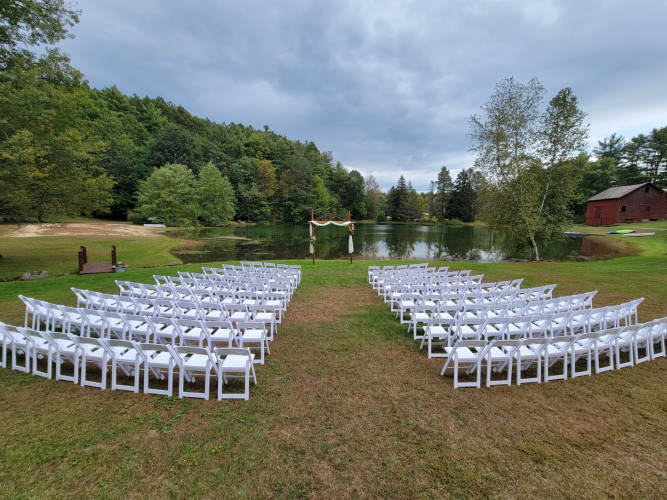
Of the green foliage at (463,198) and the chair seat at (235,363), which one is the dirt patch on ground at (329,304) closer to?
the chair seat at (235,363)

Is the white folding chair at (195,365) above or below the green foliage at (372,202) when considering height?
below

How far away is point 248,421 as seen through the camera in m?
3.78

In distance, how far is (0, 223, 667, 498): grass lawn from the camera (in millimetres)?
2840

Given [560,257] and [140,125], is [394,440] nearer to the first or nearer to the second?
[560,257]

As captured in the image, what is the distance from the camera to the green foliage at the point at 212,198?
5272 cm

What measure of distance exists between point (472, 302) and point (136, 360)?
748 centimetres

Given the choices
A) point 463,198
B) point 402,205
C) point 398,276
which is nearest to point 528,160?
point 398,276

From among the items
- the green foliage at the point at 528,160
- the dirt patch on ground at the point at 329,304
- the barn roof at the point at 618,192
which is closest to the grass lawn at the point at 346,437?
the dirt patch on ground at the point at 329,304

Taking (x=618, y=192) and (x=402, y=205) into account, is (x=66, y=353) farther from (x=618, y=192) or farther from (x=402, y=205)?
(x=402, y=205)

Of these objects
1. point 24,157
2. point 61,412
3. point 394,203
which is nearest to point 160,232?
point 24,157

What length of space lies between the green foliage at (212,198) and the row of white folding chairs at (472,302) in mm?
50789

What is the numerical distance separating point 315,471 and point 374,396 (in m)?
1.56

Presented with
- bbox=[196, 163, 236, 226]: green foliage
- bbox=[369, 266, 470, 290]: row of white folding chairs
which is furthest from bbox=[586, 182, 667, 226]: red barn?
bbox=[196, 163, 236, 226]: green foliage

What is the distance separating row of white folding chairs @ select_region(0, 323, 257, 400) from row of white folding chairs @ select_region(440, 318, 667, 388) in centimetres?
334
